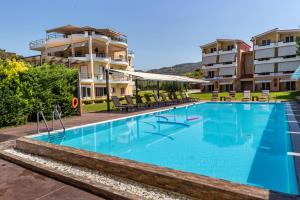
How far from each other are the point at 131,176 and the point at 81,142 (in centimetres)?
608

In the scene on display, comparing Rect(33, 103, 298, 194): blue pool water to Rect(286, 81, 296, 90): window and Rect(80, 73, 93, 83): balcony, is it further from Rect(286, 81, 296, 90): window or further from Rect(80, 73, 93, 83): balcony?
Rect(286, 81, 296, 90): window

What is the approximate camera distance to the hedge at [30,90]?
12.5 m

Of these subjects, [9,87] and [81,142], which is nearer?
[81,142]

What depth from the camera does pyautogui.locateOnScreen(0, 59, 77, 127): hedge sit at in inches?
493

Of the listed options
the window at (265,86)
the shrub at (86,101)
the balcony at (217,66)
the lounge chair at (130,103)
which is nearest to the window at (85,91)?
the shrub at (86,101)

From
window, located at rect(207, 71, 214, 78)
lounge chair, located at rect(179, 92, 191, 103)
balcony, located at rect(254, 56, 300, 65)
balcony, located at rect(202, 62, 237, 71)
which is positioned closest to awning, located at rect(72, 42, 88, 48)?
lounge chair, located at rect(179, 92, 191, 103)

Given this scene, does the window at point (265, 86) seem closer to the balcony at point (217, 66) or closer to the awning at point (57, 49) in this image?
the balcony at point (217, 66)

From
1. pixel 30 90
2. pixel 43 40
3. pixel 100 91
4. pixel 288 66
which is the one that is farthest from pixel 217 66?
pixel 30 90

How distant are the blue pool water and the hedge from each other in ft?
12.6

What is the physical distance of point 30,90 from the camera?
45.1ft

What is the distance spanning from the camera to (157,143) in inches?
416

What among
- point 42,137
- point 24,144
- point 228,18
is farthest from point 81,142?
point 228,18

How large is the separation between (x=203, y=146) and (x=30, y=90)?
10542 mm

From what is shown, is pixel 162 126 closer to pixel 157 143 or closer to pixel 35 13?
pixel 157 143
